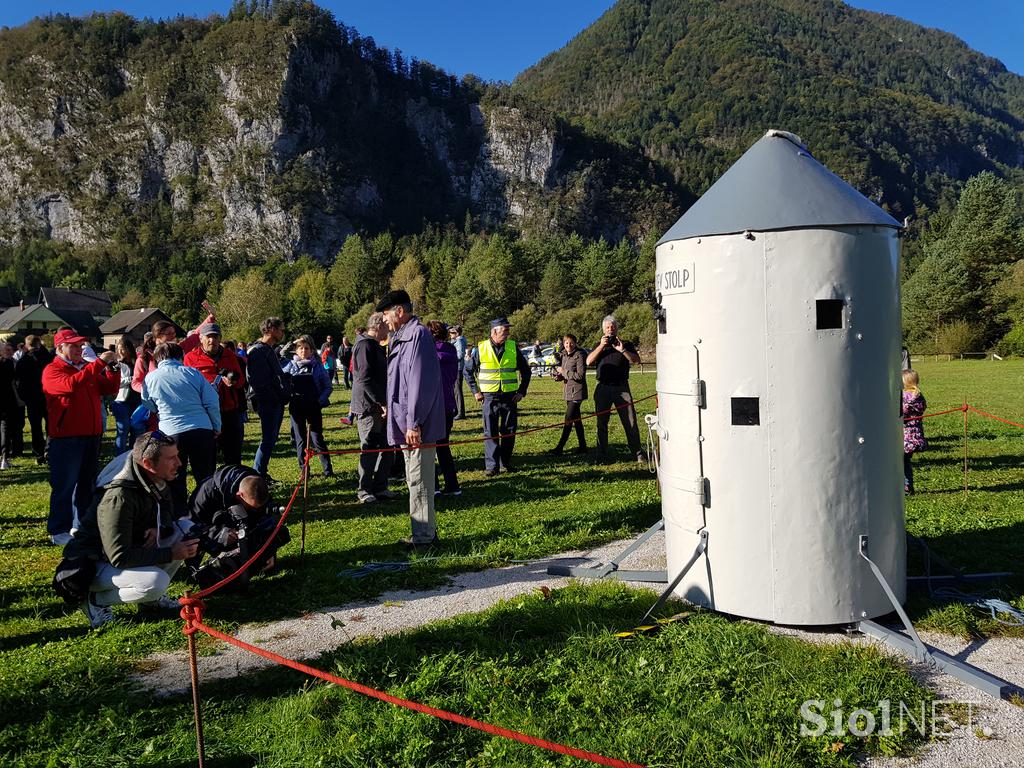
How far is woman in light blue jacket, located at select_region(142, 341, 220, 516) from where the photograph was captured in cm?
750

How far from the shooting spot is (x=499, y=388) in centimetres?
1131

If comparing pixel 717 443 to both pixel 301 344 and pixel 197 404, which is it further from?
pixel 301 344

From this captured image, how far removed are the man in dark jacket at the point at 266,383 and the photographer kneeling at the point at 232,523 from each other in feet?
10.3

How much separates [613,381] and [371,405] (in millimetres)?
3921

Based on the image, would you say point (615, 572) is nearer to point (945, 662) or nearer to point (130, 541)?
point (945, 662)

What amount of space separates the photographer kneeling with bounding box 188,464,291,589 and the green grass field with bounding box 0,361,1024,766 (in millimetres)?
217

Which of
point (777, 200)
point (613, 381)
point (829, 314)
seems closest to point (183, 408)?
point (777, 200)

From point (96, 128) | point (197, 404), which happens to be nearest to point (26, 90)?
point (96, 128)

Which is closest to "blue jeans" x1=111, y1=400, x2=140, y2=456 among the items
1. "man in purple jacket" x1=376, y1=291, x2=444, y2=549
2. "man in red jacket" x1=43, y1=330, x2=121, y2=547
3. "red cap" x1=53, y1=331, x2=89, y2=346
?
"red cap" x1=53, y1=331, x2=89, y2=346

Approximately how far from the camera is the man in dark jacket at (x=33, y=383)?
13.1m

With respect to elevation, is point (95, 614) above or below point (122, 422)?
below

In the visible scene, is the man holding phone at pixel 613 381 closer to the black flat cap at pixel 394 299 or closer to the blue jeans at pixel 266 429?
the black flat cap at pixel 394 299

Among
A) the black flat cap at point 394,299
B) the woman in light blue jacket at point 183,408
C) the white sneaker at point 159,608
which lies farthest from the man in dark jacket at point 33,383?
the white sneaker at point 159,608

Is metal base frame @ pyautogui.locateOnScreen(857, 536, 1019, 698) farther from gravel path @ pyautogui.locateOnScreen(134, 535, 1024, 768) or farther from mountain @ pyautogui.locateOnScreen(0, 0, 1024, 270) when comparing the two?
mountain @ pyautogui.locateOnScreen(0, 0, 1024, 270)
